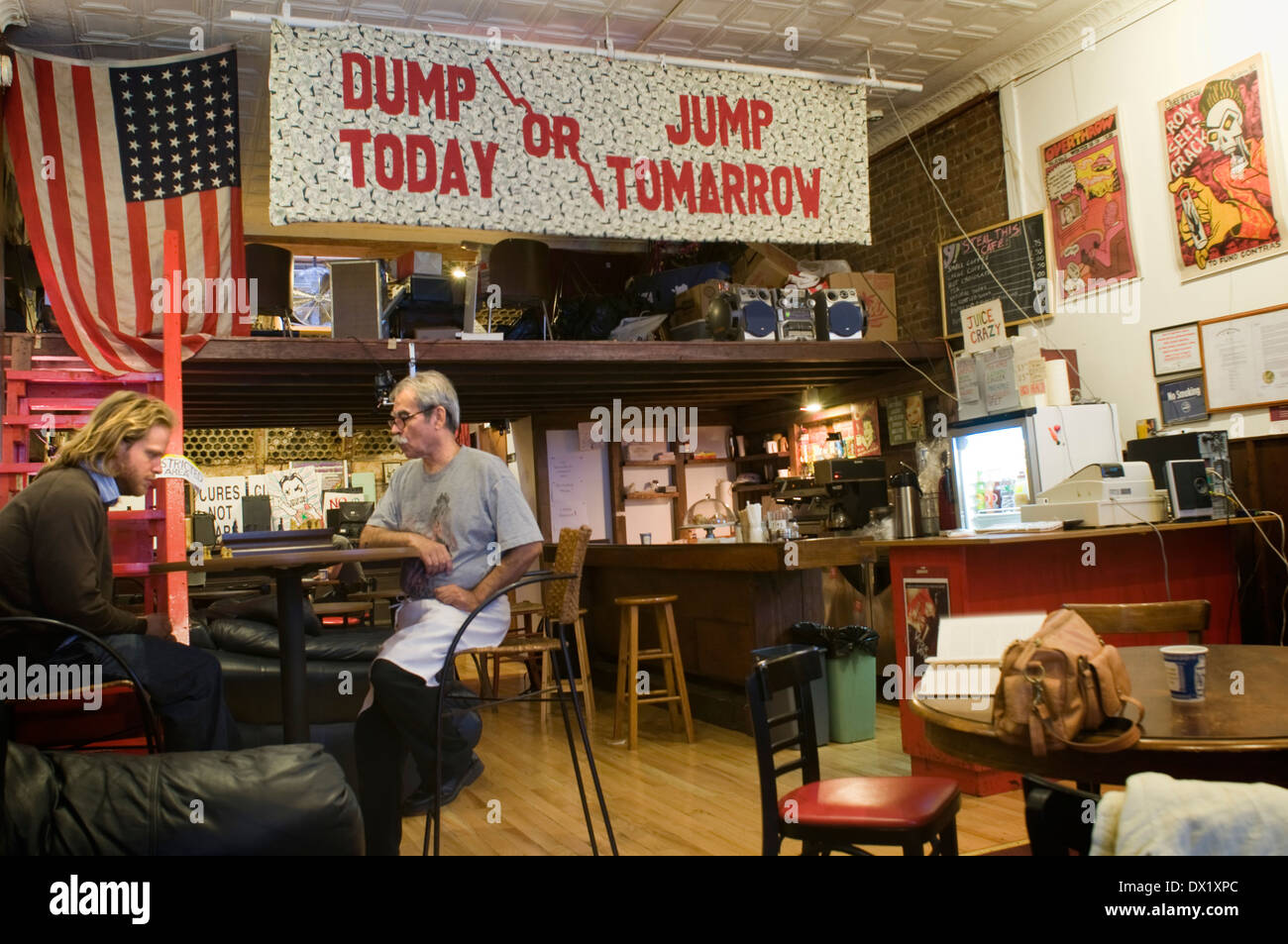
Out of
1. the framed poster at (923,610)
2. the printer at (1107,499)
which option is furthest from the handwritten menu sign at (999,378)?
the framed poster at (923,610)

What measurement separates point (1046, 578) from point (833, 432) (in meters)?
4.18

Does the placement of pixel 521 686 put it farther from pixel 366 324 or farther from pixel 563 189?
pixel 563 189

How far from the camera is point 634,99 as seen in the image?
5.84 m

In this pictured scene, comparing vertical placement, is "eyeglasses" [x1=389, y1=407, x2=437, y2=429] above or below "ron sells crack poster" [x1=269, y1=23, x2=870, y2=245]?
below

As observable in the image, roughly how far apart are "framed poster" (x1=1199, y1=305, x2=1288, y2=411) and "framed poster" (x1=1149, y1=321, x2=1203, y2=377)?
5 cm

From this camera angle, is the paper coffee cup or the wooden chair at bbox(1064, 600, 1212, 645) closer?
the paper coffee cup

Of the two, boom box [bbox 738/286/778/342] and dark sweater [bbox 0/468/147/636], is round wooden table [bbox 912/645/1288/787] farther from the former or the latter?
boom box [bbox 738/286/778/342]

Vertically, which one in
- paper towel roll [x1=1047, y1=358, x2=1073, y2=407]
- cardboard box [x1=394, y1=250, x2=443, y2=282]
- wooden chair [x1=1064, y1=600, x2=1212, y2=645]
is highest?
cardboard box [x1=394, y1=250, x2=443, y2=282]

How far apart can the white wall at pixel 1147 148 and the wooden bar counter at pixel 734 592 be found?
2.15 m

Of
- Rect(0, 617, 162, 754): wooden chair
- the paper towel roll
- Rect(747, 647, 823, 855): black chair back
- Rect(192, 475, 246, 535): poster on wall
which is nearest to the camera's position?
Rect(747, 647, 823, 855): black chair back

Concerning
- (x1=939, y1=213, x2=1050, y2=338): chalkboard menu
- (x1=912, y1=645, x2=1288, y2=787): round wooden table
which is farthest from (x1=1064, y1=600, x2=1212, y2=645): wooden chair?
(x1=939, y1=213, x2=1050, y2=338): chalkboard menu

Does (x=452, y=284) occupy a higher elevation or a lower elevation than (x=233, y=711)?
higher

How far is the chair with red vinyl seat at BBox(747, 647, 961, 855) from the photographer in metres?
A: 2.23
